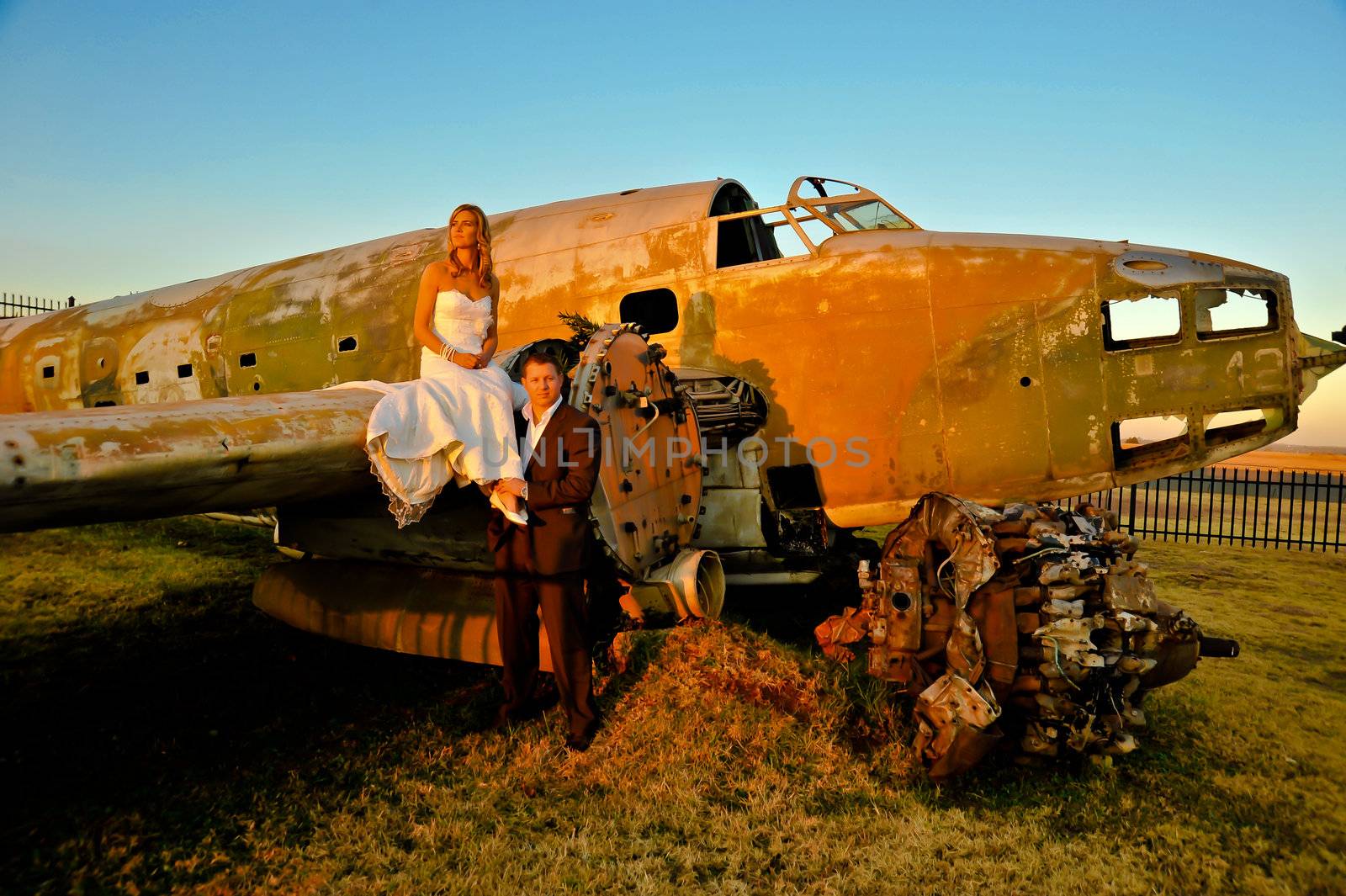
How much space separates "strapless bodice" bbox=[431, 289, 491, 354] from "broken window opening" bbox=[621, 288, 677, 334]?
7.48ft

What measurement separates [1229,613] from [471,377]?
798 cm

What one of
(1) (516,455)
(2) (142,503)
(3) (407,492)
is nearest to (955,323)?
(1) (516,455)

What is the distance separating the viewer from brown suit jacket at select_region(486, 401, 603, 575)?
4.05 metres

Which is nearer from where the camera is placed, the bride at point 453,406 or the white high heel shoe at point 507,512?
the bride at point 453,406

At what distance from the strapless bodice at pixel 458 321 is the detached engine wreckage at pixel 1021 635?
→ 2.67 m

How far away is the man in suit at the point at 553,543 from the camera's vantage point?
4.07m

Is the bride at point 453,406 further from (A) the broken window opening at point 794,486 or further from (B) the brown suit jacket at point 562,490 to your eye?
(A) the broken window opening at point 794,486

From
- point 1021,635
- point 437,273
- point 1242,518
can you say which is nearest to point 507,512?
point 437,273

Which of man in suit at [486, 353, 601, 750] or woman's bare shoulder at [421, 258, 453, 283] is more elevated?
woman's bare shoulder at [421, 258, 453, 283]

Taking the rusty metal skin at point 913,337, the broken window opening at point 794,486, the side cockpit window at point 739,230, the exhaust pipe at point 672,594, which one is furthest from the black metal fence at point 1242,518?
the side cockpit window at point 739,230

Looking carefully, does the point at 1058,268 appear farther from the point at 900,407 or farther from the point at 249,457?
the point at 249,457

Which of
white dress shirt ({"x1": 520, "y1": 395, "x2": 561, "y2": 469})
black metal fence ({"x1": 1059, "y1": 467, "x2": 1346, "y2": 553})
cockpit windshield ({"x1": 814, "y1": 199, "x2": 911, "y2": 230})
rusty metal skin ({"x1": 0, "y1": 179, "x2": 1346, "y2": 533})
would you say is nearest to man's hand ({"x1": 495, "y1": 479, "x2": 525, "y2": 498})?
white dress shirt ({"x1": 520, "y1": 395, "x2": 561, "y2": 469})

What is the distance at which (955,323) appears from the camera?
18.7 feet

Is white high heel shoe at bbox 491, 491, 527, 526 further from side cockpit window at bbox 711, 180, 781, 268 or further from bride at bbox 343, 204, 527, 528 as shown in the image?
side cockpit window at bbox 711, 180, 781, 268
